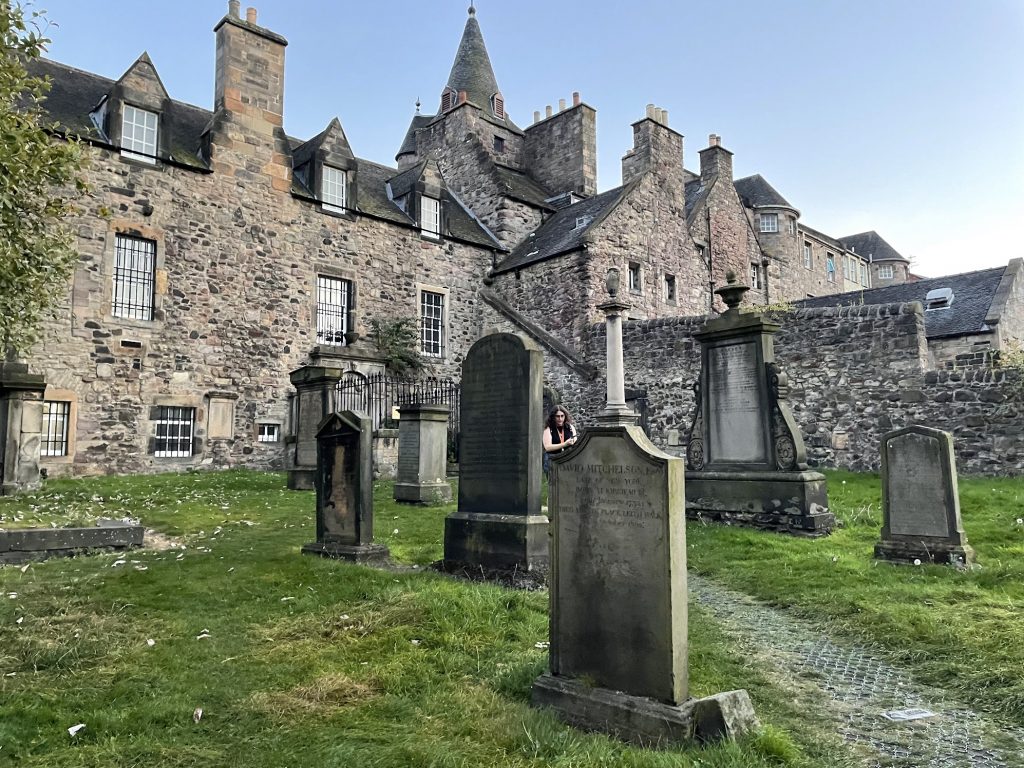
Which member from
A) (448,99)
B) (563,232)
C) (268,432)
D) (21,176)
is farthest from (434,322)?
(21,176)

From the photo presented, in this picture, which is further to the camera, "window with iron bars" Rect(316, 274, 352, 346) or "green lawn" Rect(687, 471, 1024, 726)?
"window with iron bars" Rect(316, 274, 352, 346)

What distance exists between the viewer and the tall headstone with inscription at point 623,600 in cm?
341

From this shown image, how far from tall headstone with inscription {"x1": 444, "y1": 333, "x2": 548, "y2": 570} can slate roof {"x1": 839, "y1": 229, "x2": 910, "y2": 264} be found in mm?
49977

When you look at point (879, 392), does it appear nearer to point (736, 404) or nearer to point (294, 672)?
point (736, 404)

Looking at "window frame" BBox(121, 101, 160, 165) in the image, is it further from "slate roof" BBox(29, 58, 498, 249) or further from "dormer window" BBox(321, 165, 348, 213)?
"dormer window" BBox(321, 165, 348, 213)

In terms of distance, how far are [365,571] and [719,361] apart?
6.31 metres

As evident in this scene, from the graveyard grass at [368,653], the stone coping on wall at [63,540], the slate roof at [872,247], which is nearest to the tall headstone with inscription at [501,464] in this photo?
the graveyard grass at [368,653]

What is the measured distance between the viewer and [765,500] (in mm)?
9359

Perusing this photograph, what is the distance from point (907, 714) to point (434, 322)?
1990 centimetres

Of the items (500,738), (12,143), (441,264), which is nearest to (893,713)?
(500,738)

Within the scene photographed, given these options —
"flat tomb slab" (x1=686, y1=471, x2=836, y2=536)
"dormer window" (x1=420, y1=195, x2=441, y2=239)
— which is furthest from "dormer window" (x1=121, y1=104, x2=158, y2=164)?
"flat tomb slab" (x1=686, y1=471, x2=836, y2=536)

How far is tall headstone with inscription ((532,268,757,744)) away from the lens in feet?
11.2

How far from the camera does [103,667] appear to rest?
14.0 feet

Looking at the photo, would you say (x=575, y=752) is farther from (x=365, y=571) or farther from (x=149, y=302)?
(x=149, y=302)
